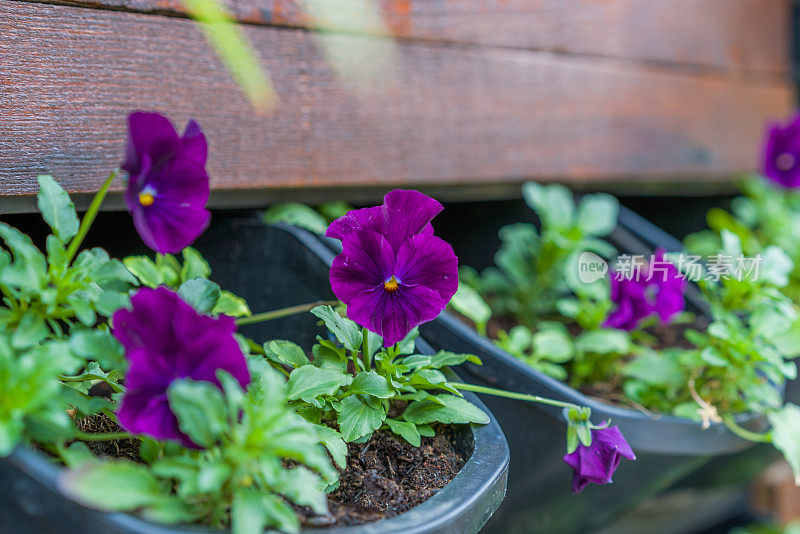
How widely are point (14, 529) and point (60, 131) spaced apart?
A: 0.46m

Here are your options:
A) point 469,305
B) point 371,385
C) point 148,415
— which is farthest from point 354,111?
point 148,415

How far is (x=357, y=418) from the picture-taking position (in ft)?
2.06

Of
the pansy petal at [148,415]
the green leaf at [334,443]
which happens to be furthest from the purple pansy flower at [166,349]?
the green leaf at [334,443]

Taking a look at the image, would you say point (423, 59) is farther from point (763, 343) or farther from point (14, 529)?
point (14, 529)

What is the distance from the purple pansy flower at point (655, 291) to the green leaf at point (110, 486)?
2.63 feet

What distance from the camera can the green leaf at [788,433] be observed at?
2.82 feet

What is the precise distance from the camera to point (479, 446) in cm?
64

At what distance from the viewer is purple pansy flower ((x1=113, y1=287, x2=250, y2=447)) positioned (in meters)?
0.50

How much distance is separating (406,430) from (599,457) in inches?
8.1

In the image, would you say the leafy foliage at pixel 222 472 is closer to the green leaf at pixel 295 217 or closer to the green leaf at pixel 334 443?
the green leaf at pixel 334 443

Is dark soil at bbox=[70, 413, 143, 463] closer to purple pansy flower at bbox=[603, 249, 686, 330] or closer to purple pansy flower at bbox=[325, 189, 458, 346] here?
purple pansy flower at bbox=[325, 189, 458, 346]

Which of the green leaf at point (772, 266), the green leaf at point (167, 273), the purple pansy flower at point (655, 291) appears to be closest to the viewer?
the green leaf at point (167, 273)

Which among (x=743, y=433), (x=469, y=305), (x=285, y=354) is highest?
(x=285, y=354)

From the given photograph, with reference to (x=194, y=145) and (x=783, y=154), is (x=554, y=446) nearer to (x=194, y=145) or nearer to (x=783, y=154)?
(x=194, y=145)
